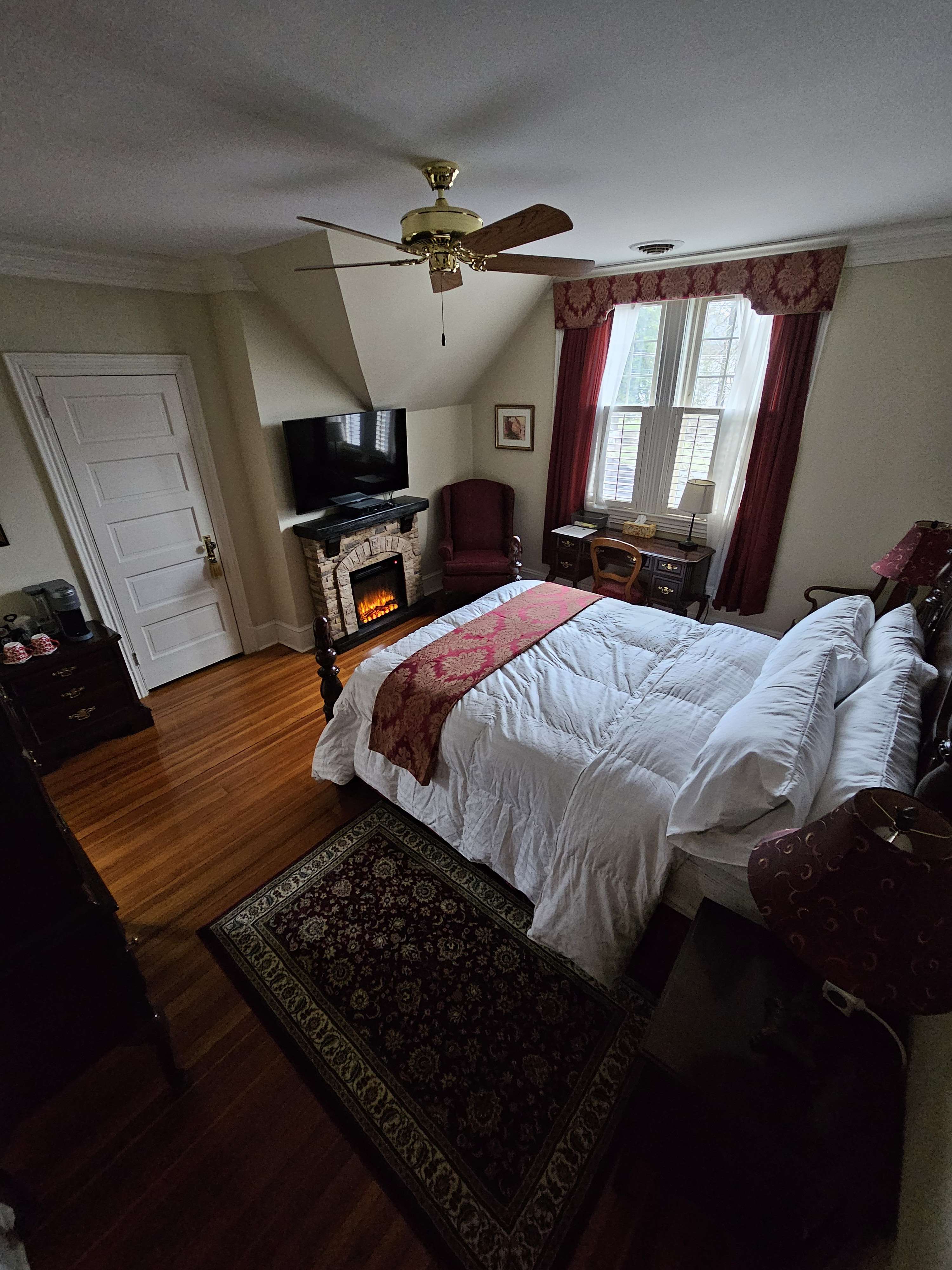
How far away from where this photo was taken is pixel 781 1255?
1.05 m

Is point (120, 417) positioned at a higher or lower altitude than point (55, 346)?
lower

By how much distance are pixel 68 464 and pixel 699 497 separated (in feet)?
13.0

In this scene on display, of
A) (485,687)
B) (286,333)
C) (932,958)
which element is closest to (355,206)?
(286,333)

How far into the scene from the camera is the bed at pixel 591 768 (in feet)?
5.08

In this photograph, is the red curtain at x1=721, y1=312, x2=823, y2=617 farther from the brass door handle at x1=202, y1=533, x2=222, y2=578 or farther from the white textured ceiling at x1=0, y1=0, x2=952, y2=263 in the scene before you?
the brass door handle at x1=202, y1=533, x2=222, y2=578

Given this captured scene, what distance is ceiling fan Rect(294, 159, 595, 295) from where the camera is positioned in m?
1.53

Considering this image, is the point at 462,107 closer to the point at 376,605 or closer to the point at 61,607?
the point at 61,607

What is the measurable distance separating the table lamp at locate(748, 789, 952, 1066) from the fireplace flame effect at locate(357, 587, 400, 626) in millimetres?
3817

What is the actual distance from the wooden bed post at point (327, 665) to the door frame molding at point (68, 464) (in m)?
1.42

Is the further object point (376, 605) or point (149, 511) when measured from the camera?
point (376, 605)

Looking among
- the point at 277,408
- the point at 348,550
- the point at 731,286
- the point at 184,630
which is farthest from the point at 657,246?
the point at 184,630

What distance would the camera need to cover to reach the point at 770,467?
3.46m

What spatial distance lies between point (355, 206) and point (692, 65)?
1.48m

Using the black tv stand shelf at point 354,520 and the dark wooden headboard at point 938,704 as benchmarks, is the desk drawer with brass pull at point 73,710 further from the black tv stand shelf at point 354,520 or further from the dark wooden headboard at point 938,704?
the dark wooden headboard at point 938,704
